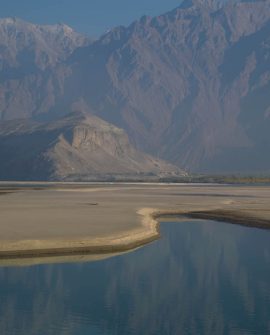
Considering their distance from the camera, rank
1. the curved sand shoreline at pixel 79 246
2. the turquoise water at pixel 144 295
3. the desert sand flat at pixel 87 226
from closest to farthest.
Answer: the turquoise water at pixel 144 295, the curved sand shoreline at pixel 79 246, the desert sand flat at pixel 87 226

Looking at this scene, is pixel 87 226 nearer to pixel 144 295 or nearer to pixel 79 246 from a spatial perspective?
pixel 79 246

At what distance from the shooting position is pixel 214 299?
31.2 meters

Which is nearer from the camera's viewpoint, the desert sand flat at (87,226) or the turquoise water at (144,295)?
the turquoise water at (144,295)

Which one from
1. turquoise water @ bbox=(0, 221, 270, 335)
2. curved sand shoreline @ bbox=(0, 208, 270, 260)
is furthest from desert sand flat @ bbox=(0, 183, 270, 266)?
turquoise water @ bbox=(0, 221, 270, 335)

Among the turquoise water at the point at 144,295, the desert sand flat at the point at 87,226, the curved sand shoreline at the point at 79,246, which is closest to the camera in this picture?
the turquoise water at the point at 144,295

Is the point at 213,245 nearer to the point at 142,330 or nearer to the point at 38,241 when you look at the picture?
the point at 38,241

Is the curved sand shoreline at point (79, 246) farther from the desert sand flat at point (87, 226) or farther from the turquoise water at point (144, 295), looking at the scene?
the turquoise water at point (144, 295)

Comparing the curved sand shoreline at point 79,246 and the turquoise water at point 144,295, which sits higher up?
the curved sand shoreline at point 79,246

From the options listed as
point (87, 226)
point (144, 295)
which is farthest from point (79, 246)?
point (144, 295)

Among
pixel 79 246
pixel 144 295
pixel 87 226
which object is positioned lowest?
pixel 144 295

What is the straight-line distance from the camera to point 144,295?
31.3m

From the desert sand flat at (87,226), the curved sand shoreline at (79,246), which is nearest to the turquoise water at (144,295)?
the curved sand shoreline at (79,246)

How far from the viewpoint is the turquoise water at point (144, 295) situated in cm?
2645

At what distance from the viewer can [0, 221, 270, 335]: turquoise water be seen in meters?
26.5
